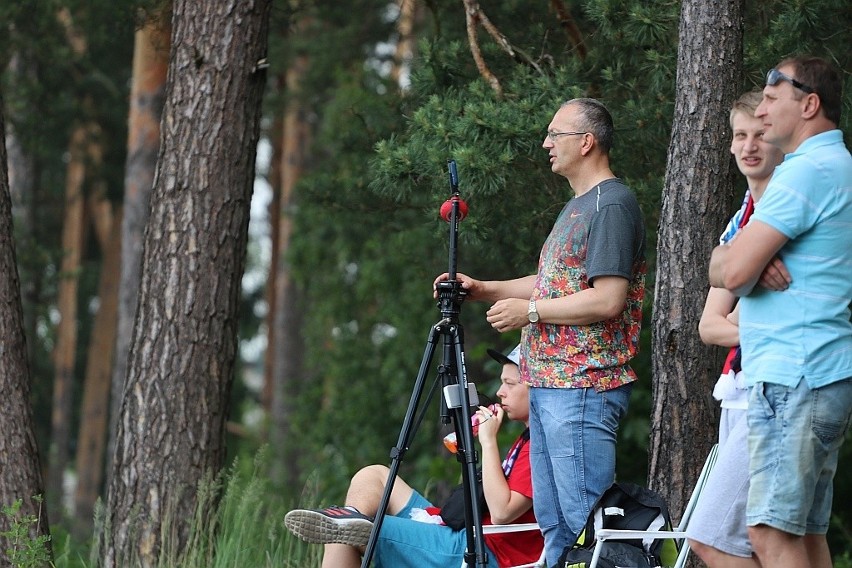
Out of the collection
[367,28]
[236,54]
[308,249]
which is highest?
[367,28]

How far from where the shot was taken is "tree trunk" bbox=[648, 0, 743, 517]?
3.91 meters

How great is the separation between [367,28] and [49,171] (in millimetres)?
6576

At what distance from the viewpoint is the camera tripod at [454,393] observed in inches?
138

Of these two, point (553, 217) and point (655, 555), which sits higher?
point (553, 217)

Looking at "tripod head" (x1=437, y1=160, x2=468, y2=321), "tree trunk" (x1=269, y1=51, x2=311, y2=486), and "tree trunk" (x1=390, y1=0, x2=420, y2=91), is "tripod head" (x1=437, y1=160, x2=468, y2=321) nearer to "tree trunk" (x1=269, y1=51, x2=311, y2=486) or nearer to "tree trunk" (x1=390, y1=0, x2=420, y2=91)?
"tree trunk" (x1=390, y1=0, x2=420, y2=91)

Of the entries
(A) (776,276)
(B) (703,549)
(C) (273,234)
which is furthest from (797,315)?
(C) (273,234)

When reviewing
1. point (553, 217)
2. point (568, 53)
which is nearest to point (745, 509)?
point (553, 217)

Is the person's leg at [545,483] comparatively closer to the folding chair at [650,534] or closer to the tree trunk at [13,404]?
the folding chair at [650,534]

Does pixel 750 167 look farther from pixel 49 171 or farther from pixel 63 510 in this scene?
pixel 49 171

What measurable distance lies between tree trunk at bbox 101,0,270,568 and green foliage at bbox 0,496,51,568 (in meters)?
0.47

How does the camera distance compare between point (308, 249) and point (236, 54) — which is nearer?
point (236, 54)

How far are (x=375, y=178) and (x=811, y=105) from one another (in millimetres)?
2526

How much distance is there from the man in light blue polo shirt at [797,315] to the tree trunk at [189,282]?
2.79m

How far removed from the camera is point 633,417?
24.7ft
